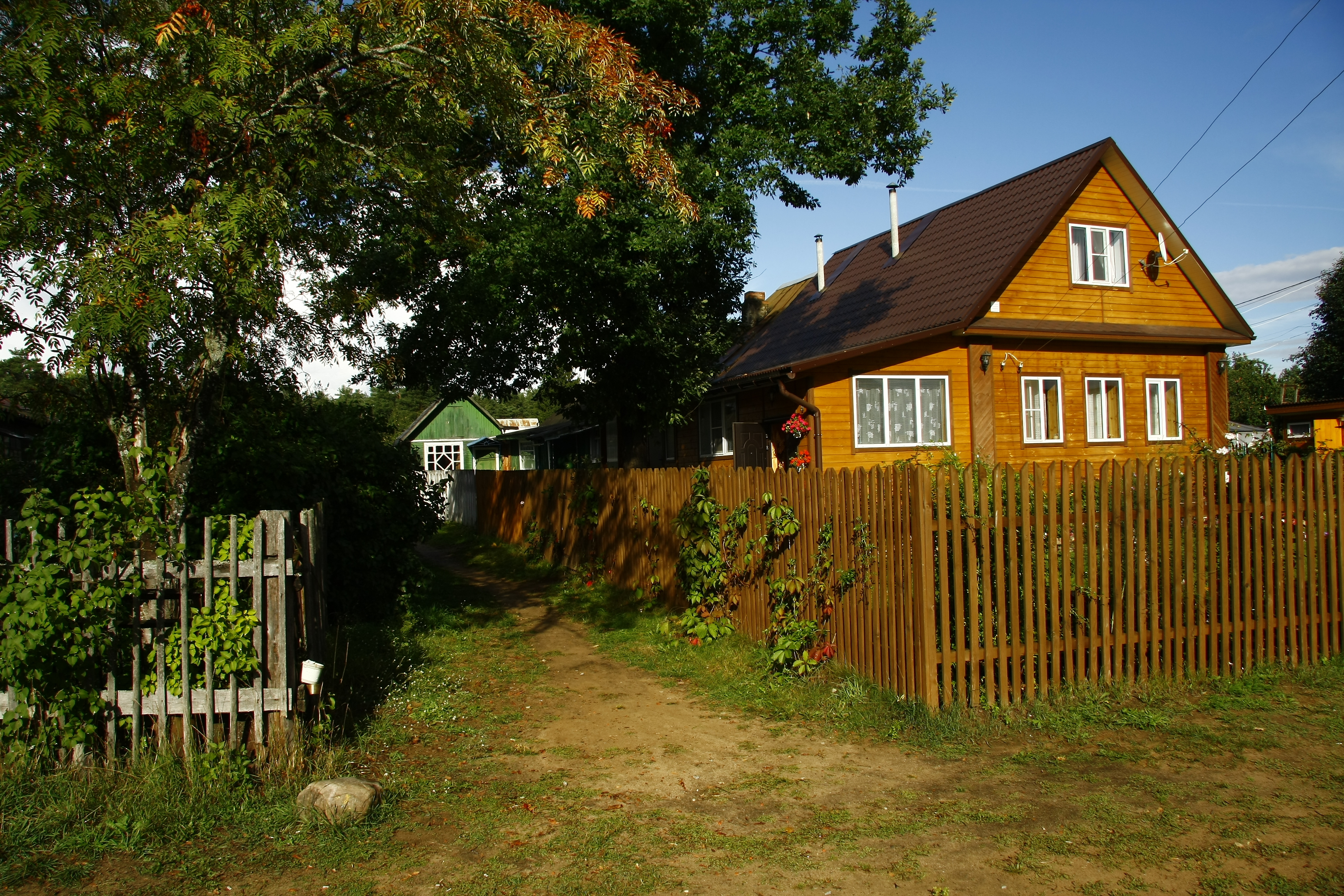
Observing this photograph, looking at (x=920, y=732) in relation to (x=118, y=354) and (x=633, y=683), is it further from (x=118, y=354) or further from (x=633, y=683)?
(x=118, y=354)

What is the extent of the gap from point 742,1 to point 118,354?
13.4 meters

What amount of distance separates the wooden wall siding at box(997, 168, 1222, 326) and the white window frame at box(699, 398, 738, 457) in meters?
6.32

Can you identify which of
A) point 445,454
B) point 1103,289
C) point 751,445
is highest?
point 1103,289

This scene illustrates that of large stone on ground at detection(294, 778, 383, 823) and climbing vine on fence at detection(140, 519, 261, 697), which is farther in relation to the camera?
climbing vine on fence at detection(140, 519, 261, 697)

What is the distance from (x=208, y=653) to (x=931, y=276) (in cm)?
1668

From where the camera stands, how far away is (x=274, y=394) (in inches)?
344

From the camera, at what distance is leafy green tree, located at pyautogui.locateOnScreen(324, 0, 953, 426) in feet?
46.9

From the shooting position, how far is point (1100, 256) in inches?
742

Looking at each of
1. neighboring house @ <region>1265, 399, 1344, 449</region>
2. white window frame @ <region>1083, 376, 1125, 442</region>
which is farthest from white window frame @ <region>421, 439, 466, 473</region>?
neighboring house @ <region>1265, 399, 1344, 449</region>

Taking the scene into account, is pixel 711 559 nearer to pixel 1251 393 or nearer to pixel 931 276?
pixel 931 276

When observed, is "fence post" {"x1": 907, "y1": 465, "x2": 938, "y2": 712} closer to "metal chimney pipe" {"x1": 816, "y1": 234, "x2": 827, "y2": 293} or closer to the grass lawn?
the grass lawn

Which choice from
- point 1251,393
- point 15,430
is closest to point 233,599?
point 15,430

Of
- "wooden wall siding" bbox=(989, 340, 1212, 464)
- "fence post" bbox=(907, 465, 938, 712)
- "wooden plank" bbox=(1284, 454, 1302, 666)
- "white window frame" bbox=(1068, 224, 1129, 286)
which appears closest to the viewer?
"fence post" bbox=(907, 465, 938, 712)

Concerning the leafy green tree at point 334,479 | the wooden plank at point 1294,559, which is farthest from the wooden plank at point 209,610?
the wooden plank at point 1294,559
